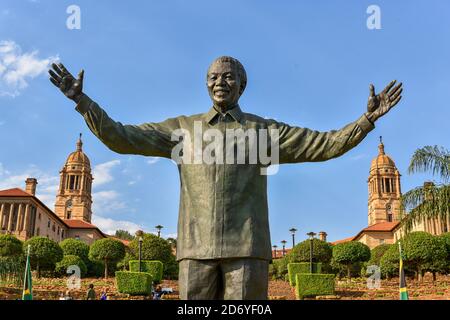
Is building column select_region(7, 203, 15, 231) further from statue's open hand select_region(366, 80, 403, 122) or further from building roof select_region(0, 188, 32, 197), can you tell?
statue's open hand select_region(366, 80, 403, 122)

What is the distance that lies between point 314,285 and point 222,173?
1052 inches

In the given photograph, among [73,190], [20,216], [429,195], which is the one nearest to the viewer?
[429,195]

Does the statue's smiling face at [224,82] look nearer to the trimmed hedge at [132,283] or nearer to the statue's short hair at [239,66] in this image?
the statue's short hair at [239,66]

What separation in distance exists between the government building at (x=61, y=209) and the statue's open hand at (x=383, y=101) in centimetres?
7123

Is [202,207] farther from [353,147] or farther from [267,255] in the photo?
[353,147]

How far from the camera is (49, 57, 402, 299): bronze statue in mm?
3574

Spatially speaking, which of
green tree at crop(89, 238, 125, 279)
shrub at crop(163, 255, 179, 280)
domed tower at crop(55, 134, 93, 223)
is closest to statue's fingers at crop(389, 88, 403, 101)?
shrub at crop(163, 255, 179, 280)

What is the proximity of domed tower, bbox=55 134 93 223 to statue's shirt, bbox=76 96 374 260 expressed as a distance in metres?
102

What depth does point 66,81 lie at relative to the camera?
3727 mm

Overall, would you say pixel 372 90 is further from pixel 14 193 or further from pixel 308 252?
pixel 14 193

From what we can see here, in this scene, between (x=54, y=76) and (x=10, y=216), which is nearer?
(x=54, y=76)

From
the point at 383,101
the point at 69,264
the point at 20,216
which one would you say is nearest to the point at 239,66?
the point at 383,101
